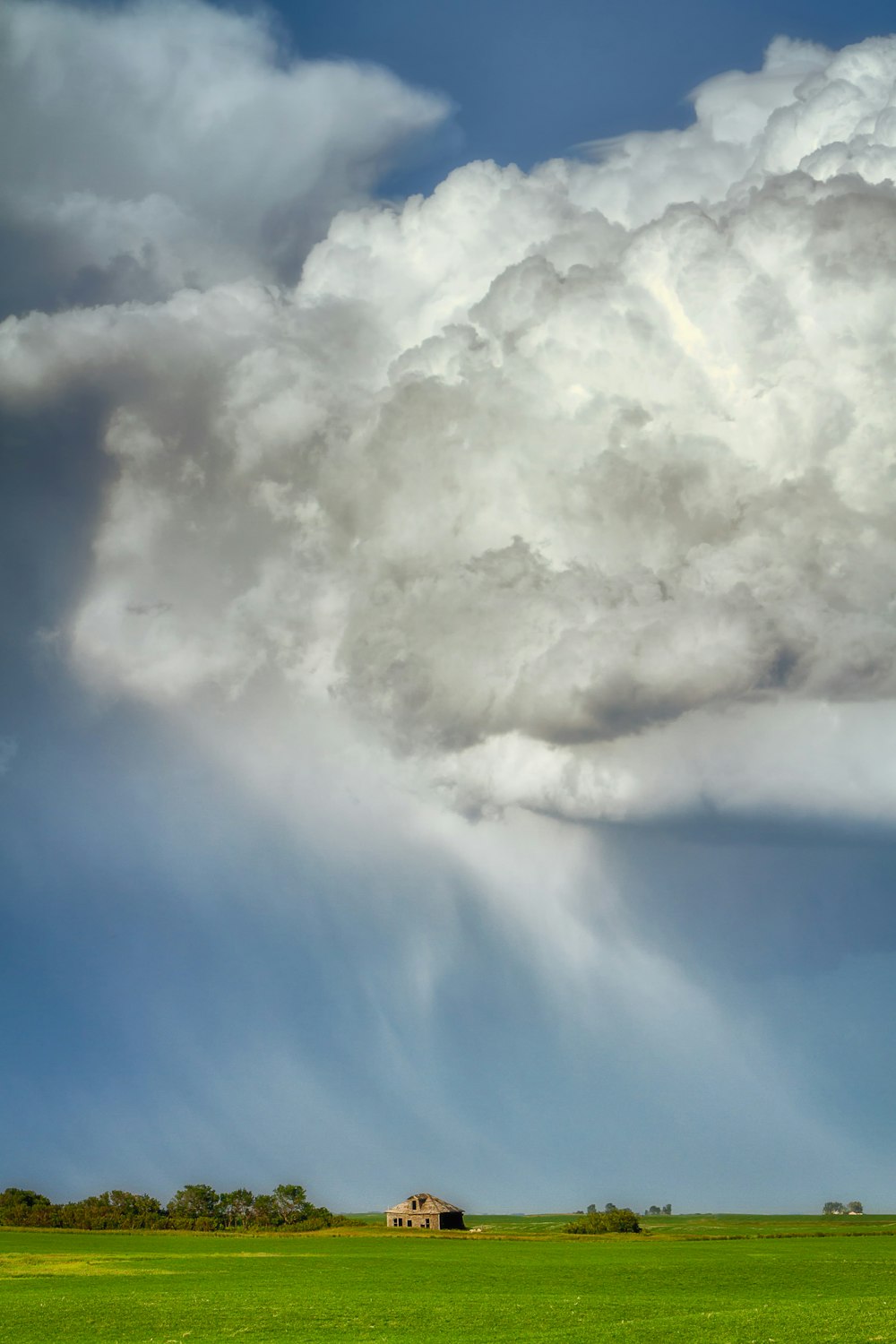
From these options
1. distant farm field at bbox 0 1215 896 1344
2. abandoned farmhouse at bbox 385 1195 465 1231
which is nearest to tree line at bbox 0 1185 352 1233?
abandoned farmhouse at bbox 385 1195 465 1231

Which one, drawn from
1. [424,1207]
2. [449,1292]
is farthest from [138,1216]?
[449,1292]

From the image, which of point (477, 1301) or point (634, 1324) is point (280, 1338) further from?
point (477, 1301)

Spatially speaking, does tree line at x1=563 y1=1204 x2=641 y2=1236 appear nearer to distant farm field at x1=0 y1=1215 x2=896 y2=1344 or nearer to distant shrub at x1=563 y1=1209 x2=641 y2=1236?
distant shrub at x1=563 y1=1209 x2=641 y2=1236

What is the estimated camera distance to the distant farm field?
50.3 m

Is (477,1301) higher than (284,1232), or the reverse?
(477,1301)

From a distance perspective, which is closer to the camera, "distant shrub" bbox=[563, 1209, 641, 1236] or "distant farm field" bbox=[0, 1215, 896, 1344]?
"distant farm field" bbox=[0, 1215, 896, 1344]

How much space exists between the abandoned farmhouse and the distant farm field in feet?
128

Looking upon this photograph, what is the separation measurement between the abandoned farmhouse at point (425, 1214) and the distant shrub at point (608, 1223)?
17013 millimetres

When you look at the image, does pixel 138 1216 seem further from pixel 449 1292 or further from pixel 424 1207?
pixel 449 1292

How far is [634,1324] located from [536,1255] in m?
72.5

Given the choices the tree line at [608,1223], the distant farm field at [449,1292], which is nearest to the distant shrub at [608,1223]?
the tree line at [608,1223]

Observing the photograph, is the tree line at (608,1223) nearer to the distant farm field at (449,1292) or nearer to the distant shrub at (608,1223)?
the distant shrub at (608,1223)

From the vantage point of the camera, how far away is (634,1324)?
52.1 meters

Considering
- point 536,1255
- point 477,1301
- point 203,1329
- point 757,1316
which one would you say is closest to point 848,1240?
point 536,1255
